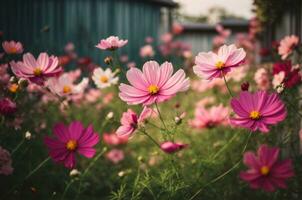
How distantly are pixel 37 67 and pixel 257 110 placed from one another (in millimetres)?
672

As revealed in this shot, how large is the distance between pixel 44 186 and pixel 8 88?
0.49 m

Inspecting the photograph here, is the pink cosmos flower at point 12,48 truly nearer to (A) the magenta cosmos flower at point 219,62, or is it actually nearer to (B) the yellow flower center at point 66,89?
(B) the yellow flower center at point 66,89

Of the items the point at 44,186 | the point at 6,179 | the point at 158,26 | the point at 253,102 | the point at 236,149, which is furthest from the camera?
the point at 158,26

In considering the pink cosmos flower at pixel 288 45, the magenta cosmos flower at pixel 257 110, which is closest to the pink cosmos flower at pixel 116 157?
the pink cosmos flower at pixel 288 45

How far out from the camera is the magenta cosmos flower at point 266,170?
725 mm

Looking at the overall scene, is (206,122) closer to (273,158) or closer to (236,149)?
(236,149)

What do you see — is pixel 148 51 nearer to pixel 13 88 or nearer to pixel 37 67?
pixel 13 88

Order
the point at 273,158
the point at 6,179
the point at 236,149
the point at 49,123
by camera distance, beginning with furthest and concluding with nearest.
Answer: the point at 49,123, the point at 236,149, the point at 6,179, the point at 273,158

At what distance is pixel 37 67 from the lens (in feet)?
3.75

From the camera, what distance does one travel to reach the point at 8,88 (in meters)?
1.35

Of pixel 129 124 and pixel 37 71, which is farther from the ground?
pixel 37 71

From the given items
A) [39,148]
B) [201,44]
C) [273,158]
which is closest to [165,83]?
[273,158]

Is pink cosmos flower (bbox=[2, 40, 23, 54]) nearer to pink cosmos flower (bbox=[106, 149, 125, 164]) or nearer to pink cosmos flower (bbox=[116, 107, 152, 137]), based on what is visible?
pink cosmos flower (bbox=[116, 107, 152, 137])

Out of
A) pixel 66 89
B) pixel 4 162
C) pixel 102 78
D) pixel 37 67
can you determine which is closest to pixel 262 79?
pixel 102 78
